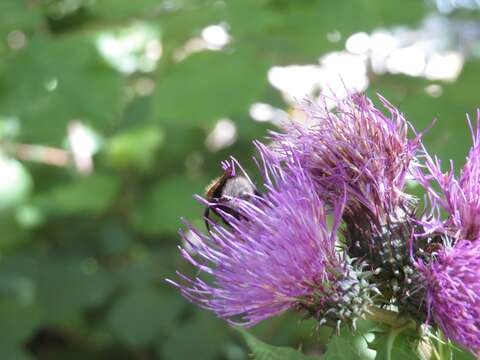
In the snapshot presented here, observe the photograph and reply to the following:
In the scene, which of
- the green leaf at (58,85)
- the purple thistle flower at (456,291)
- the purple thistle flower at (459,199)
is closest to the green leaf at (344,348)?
the purple thistle flower at (456,291)

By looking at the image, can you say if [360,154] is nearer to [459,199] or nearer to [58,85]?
[459,199]

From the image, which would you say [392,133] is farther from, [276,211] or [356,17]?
[356,17]

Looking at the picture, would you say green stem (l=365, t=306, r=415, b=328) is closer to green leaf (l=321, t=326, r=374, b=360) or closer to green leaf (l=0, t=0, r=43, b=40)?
green leaf (l=321, t=326, r=374, b=360)

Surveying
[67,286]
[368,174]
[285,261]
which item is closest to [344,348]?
[285,261]

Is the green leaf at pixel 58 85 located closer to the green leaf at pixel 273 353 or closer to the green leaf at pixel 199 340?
the green leaf at pixel 199 340

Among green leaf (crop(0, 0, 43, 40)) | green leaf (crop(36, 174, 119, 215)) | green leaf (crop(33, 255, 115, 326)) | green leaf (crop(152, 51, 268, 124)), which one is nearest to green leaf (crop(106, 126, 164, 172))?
green leaf (crop(36, 174, 119, 215))

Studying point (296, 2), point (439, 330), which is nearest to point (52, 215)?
point (296, 2)

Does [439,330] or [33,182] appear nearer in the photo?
[439,330]
